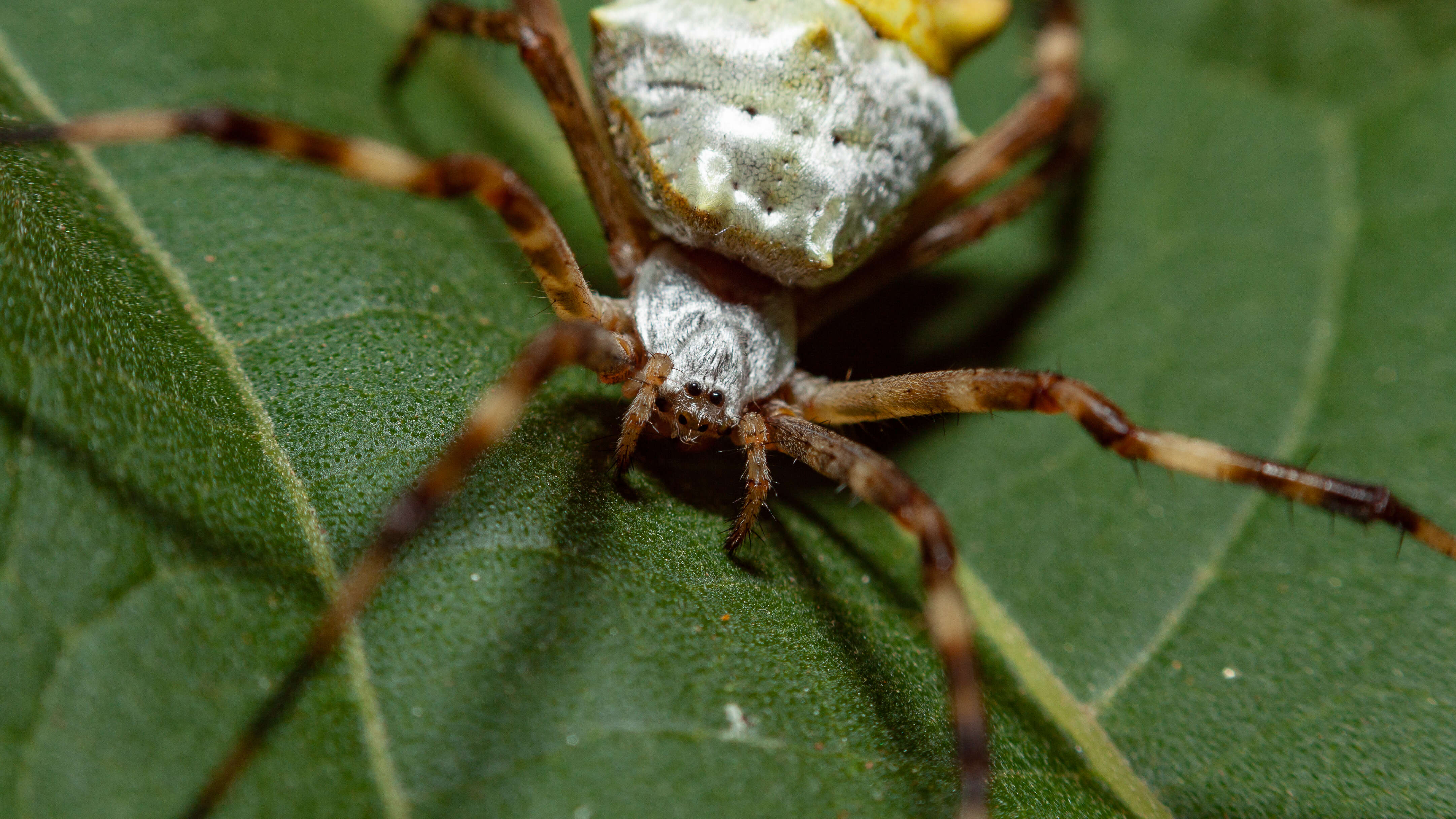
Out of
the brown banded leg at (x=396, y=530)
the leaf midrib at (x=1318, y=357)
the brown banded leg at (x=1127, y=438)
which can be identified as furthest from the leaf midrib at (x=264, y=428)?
the leaf midrib at (x=1318, y=357)

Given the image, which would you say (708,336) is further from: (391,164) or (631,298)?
(391,164)

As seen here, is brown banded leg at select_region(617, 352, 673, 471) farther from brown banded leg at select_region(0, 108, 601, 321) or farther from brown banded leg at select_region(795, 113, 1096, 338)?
brown banded leg at select_region(795, 113, 1096, 338)

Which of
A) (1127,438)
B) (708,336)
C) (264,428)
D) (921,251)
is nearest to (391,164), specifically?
(264,428)

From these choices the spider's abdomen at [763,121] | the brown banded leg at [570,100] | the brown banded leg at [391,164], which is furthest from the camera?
the brown banded leg at [570,100]

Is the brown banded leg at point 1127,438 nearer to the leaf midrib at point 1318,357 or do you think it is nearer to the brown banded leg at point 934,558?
the brown banded leg at point 934,558

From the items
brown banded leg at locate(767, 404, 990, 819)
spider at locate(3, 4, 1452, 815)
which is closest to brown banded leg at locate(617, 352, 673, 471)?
spider at locate(3, 4, 1452, 815)

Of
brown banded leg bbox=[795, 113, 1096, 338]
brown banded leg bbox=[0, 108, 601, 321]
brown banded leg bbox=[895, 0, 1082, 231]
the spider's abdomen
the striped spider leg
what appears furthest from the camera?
brown banded leg bbox=[895, 0, 1082, 231]

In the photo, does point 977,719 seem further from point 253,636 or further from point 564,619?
point 253,636
